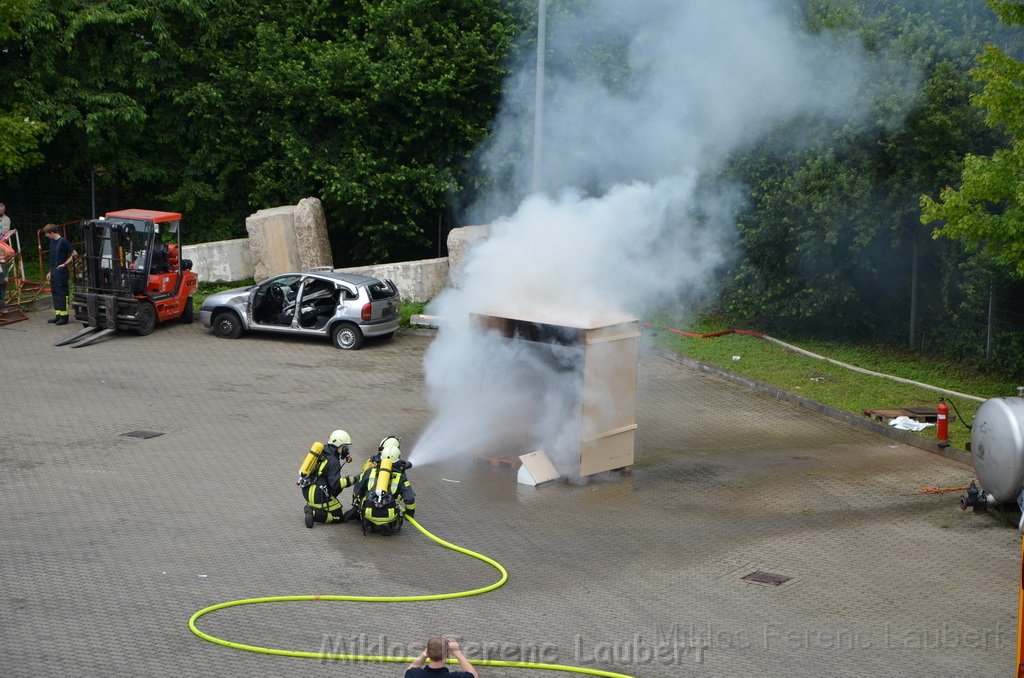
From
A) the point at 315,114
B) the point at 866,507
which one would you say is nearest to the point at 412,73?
the point at 315,114

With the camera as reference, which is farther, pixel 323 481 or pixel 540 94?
pixel 540 94

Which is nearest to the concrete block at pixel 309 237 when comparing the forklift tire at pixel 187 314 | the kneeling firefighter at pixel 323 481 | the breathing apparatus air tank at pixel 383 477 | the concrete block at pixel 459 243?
the concrete block at pixel 459 243

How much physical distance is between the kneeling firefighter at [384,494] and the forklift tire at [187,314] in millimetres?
12086

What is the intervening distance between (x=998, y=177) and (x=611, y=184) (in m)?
6.37

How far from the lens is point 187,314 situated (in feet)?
75.5

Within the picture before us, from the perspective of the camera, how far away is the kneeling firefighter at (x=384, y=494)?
38.4ft

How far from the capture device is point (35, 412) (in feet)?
53.8

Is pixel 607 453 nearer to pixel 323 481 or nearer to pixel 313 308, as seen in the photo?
pixel 323 481

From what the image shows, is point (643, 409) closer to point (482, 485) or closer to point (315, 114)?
point (482, 485)

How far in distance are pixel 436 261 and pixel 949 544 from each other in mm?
15192

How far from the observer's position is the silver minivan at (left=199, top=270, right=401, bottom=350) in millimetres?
21250

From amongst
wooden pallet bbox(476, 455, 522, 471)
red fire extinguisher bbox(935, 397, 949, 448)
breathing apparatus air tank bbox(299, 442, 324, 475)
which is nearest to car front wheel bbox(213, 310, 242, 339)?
wooden pallet bbox(476, 455, 522, 471)

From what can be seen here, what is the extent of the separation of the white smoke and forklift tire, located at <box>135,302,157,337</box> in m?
7.99

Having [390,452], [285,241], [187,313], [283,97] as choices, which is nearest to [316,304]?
[187,313]
